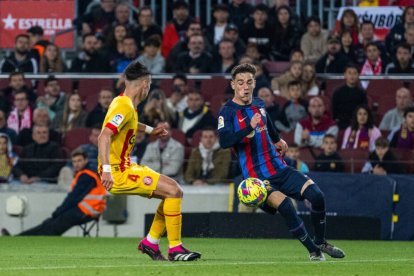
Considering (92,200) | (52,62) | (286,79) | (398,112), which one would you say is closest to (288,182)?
(92,200)

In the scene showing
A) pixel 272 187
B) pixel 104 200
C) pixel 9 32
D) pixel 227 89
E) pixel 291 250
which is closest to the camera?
pixel 272 187

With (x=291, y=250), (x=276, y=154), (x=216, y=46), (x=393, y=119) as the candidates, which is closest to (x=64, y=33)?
(x=216, y=46)

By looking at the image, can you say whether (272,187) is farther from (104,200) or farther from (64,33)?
(64,33)

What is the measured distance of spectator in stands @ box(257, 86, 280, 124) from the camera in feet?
63.3

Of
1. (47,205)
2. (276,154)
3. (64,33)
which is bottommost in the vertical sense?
(47,205)

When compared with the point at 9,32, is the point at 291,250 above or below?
below

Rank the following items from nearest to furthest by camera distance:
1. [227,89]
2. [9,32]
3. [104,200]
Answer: [104,200] < [227,89] < [9,32]

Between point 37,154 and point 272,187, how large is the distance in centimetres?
796

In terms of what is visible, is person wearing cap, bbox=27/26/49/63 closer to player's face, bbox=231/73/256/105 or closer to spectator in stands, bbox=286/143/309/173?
spectator in stands, bbox=286/143/309/173

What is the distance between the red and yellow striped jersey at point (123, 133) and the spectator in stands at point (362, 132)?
7600 mm

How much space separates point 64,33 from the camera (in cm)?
2234

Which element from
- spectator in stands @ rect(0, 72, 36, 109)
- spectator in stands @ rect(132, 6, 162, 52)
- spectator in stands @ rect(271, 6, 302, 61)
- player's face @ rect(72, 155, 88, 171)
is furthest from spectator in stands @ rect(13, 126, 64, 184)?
spectator in stands @ rect(271, 6, 302, 61)

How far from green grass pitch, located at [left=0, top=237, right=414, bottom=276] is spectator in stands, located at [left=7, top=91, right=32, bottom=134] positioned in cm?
330

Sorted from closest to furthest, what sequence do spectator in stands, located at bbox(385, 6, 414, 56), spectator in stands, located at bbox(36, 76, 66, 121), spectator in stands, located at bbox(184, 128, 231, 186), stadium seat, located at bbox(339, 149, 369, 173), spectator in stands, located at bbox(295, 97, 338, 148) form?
stadium seat, located at bbox(339, 149, 369, 173)
spectator in stands, located at bbox(184, 128, 231, 186)
spectator in stands, located at bbox(295, 97, 338, 148)
spectator in stands, located at bbox(36, 76, 66, 121)
spectator in stands, located at bbox(385, 6, 414, 56)
